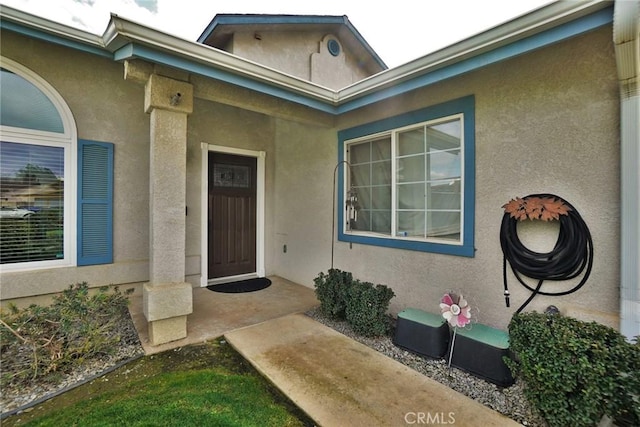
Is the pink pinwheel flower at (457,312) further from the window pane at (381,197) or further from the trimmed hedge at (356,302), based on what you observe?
the window pane at (381,197)

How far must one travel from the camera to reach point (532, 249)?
2732mm

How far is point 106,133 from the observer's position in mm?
4164

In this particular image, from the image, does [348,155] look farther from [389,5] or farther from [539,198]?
[389,5]

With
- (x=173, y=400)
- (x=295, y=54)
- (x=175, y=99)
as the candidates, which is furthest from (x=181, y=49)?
(x=295, y=54)

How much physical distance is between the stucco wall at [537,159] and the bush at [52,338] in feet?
11.1

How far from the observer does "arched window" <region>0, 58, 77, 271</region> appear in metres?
3.52

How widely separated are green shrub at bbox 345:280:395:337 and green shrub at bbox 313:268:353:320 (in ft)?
0.73

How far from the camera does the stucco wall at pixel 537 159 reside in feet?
7.74

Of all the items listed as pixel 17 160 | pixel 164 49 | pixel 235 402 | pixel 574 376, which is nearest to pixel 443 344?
pixel 574 376

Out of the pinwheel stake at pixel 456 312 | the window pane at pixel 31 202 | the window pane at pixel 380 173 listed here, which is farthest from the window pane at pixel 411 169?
the window pane at pixel 31 202

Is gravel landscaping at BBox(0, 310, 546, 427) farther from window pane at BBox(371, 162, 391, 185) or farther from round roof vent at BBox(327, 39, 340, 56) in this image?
round roof vent at BBox(327, 39, 340, 56)

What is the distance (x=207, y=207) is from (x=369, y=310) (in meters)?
3.50

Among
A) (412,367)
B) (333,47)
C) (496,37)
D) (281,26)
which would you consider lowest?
(412,367)

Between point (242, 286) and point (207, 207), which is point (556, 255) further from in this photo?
point (207, 207)
